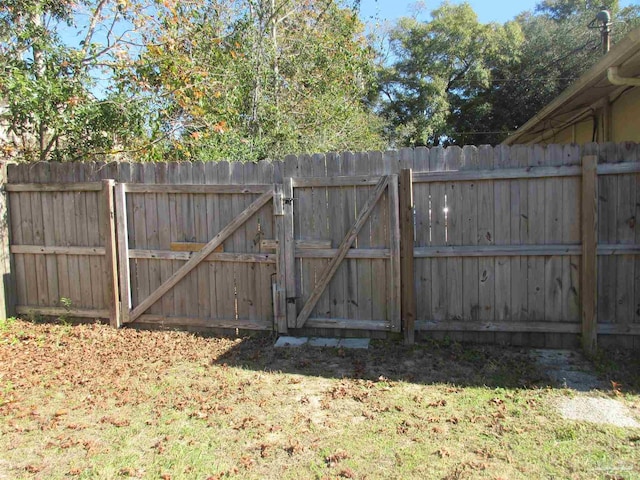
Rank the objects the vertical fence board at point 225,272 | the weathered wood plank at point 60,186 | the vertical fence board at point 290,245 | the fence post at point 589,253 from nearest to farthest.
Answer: the fence post at point 589,253
the vertical fence board at point 290,245
the vertical fence board at point 225,272
the weathered wood plank at point 60,186

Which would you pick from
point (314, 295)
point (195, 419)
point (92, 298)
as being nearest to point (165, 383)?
point (195, 419)

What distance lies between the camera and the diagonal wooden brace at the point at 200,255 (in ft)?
16.9

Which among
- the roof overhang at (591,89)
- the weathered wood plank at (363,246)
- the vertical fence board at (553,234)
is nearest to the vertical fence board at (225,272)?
the weathered wood plank at (363,246)

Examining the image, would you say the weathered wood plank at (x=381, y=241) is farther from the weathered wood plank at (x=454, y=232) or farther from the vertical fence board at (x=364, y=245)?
the weathered wood plank at (x=454, y=232)

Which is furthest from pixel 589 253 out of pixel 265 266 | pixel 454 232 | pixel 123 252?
pixel 123 252

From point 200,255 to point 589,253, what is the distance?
390 centimetres

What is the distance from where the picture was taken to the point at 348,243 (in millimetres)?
4965

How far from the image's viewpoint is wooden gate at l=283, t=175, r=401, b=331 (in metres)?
4.90

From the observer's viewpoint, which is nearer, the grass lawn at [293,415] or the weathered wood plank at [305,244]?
the grass lawn at [293,415]

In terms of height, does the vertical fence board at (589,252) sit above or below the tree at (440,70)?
below

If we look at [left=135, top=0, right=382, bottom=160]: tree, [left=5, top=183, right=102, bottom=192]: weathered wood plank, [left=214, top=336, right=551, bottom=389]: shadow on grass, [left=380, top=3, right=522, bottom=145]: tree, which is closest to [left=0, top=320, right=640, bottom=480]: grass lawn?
[left=214, top=336, right=551, bottom=389]: shadow on grass

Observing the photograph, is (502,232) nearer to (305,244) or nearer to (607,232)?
(607,232)

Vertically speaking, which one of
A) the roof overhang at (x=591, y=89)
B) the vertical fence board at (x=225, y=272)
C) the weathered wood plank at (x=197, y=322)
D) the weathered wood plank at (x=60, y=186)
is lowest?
the weathered wood plank at (x=197, y=322)

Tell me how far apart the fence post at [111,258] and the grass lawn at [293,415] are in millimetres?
521
